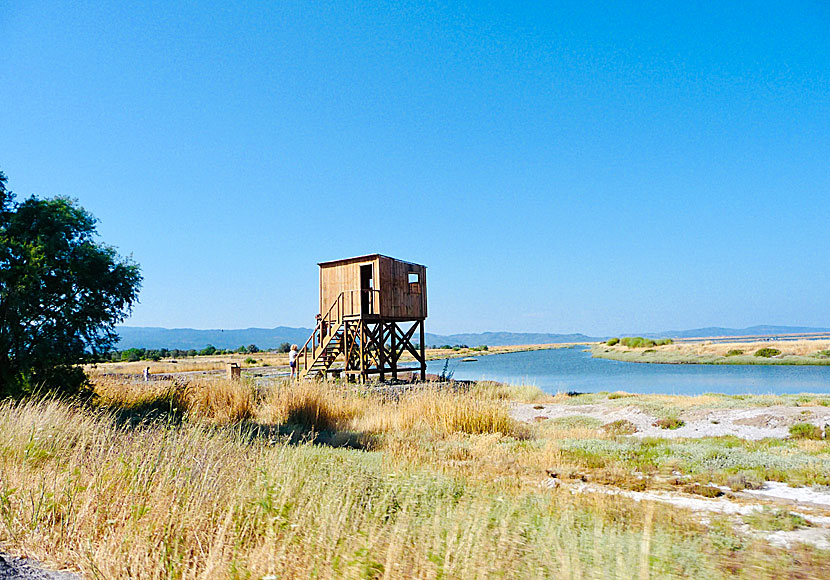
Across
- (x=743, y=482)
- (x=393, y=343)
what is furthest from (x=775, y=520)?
(x=393, y=343)

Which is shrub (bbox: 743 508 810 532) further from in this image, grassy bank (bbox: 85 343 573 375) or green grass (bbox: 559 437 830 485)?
grassy bank (bbox: 85 343 573 375)

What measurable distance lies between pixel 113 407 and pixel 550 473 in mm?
8417

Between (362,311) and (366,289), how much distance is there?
56.6 inches

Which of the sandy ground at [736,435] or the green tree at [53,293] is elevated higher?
the green tree at [53,293]

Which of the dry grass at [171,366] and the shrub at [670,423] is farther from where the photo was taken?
the dry grass at [171,366]

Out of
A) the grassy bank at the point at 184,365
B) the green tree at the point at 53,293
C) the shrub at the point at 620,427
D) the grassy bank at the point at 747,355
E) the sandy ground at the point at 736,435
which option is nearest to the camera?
the sandy ground at the point at 736,435

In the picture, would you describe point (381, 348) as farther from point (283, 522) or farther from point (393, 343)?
point (283, 522)

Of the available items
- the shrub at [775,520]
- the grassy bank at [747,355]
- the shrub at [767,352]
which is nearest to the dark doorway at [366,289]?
the shrub at [775,520]

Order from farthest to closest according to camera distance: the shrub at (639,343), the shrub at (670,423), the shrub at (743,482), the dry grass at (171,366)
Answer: the shrub at (639,343) → the dry grass at (171,366) → the shrub at (670,423) → the shrub at (743,482)

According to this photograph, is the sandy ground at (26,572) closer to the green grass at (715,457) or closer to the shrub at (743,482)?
the green grass at (715,457)

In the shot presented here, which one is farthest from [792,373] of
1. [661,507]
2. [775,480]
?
[661,507]

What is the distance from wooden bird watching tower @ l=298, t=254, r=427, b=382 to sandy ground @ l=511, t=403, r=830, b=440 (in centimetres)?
934

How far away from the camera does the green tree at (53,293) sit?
9.84 m

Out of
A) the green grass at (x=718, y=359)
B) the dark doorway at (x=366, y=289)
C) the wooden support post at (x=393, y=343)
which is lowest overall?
the green grass at (x=718, y=359)
